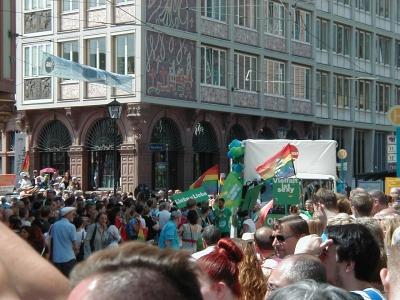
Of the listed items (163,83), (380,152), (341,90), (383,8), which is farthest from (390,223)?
(383,8)

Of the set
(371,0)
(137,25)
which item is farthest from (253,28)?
(371,0)

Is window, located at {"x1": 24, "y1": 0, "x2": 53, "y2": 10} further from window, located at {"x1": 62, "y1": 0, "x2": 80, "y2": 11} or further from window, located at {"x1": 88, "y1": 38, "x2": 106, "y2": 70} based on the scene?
window, located at {"x1": 88, "y1": 38, "x2": 106, "y2": 70}

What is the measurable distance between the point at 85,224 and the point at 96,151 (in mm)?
17900

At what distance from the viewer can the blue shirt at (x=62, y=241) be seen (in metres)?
11.8

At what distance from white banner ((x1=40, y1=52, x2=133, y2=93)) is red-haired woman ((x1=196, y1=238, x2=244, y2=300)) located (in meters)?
15.9

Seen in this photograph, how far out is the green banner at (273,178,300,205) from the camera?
601 inches

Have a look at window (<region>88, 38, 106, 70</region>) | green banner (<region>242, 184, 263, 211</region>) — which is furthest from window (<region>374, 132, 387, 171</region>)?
green banner (<region>242, 184, 263, 211</region>)

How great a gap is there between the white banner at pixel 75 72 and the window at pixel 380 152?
2830cm

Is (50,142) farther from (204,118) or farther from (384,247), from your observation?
(384,247)

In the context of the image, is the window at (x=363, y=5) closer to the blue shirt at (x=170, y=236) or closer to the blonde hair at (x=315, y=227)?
the blue shirt at (x=170, y=236)

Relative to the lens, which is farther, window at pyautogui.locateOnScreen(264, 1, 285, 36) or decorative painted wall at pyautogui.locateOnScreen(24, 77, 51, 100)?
window at pyautogui.locateOnScreen(264, 1, 285, 36)

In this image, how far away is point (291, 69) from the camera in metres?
38.7

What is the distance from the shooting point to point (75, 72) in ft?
67.9

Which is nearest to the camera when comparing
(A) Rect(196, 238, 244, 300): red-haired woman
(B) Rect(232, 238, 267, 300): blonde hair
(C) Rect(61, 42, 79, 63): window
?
(A) Rect(196, 238, 244, 300): red-haired woman
